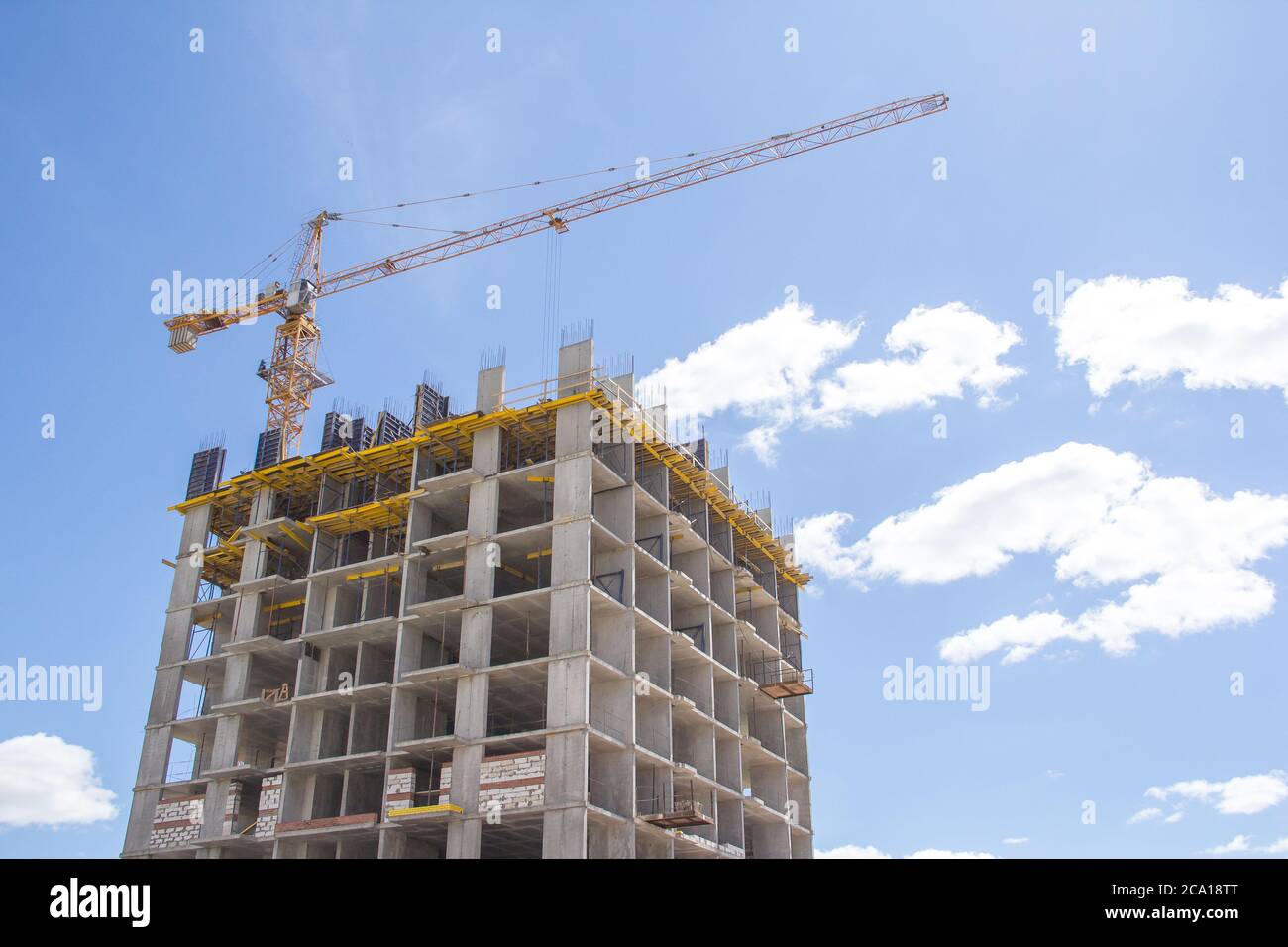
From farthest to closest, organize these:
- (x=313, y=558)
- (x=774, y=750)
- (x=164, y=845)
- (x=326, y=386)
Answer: (x=326, y=386)
(x=774, y=750)
(x=313, y=558)
(x=164, y=845)

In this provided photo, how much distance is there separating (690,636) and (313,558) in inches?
740

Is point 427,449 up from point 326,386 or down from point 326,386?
down

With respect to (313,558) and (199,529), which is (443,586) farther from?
(199,529)

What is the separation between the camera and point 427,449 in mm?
56375

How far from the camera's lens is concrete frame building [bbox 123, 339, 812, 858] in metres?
47.5

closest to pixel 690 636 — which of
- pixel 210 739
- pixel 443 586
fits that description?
pixel 443 586

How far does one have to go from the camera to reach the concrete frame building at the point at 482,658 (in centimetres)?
4750

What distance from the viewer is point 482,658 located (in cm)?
4872
